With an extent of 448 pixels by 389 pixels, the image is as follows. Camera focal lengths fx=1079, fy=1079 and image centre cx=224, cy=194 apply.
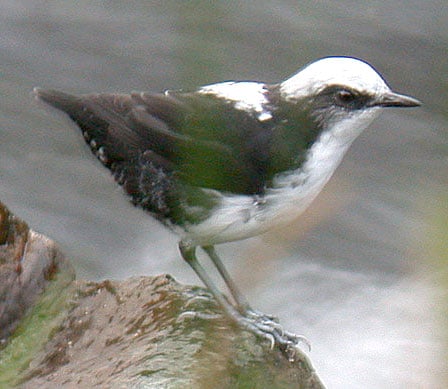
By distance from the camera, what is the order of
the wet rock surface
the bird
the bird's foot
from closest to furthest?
the wet rock surface
the bird
the bird's foot

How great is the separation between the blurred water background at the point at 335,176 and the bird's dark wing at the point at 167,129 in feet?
8.44

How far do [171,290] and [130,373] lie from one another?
92 cm

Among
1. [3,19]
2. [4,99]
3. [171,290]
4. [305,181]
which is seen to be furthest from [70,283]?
[3,19]

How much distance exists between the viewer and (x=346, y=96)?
173 inches

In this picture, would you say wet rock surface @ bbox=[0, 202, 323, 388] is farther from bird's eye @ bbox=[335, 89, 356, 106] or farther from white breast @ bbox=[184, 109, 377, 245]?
bird's eye @ bbox=[335, 89, 356, 106]

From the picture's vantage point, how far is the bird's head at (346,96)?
4.37 metres

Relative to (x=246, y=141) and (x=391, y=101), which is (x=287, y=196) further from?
(x=391, y=101)

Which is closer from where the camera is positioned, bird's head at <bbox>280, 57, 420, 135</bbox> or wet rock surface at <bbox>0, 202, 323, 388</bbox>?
wet rock surface at <bbox>0, 202, 323, 388</bbox>

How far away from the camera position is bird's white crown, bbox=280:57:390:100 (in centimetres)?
437

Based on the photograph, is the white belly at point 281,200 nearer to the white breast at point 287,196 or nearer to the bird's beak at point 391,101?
the white breast at point 287,196

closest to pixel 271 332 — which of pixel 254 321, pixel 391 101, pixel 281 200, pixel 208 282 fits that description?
pixel 254 321

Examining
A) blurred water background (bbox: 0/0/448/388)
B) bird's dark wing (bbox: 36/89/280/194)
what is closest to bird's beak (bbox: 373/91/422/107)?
bird's dark wing (bbox: 36/89/280/194)

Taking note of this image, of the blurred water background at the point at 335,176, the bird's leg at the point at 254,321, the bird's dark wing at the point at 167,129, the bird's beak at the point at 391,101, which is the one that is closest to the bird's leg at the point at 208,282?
the bird's leg at the point at 254,321

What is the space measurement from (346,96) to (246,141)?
45cm
